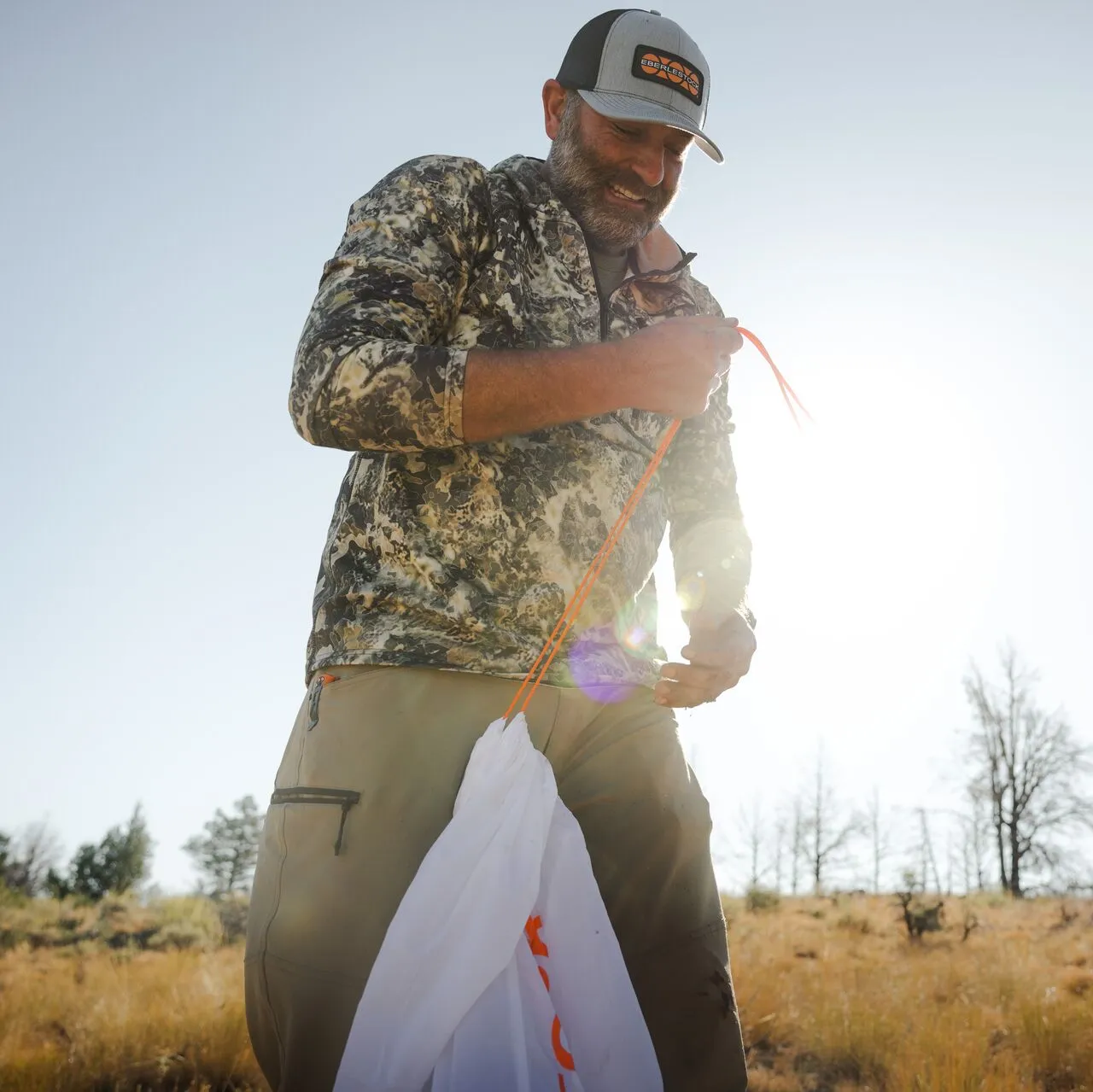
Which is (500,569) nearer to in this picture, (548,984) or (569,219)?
(548,984)

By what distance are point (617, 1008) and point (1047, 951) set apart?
1359 centimetres

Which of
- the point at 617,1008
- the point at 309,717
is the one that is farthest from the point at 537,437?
the point at 617,1008

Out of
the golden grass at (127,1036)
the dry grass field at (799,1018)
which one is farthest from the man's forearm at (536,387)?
the dry grass field at (799,1018)

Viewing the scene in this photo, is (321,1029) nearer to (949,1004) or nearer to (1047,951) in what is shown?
(949,1004)

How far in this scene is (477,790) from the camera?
1785 mm

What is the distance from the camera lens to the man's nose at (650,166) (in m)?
2.47

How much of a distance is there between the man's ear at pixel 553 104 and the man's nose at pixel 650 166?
29 cm

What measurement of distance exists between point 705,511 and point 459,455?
87 cm

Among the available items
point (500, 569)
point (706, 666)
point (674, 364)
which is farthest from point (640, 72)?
point (706, 666)

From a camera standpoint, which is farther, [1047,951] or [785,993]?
[1047,951]

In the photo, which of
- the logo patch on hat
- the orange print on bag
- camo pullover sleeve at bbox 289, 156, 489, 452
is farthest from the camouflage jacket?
the orange print on bag

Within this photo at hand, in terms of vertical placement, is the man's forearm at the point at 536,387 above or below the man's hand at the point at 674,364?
below

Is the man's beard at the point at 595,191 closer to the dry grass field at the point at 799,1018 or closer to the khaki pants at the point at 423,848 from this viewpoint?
the khaki pants at the point at 423,848

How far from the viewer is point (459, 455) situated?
202 centimetres
